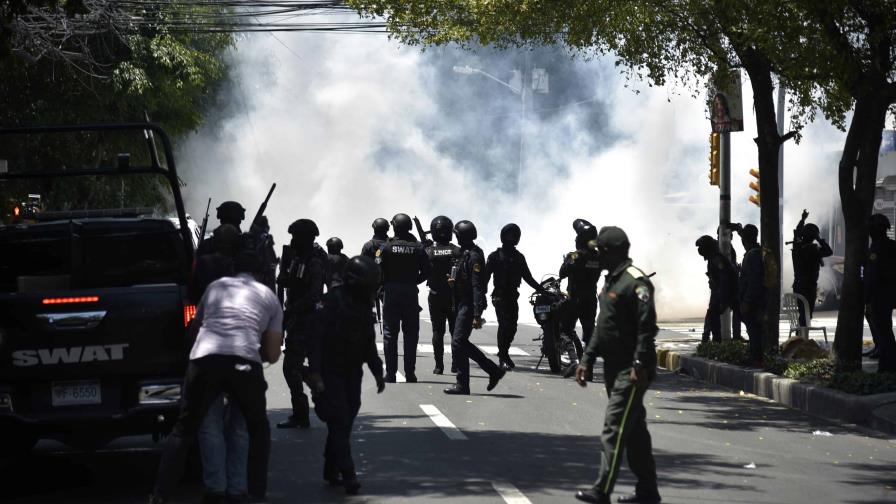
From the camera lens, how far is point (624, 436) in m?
7.62

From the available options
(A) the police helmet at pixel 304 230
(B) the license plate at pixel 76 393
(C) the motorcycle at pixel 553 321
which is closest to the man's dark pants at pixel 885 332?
(C) the motorcycle at pixel 553 321

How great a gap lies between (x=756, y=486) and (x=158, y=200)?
24719 mm

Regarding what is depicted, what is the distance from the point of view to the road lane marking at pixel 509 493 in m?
7.95

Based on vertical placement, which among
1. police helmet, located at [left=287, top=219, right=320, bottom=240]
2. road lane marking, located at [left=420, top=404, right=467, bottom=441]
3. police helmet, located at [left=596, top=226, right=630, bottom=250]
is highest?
police helmet, located at [left=287, top=219, right=320, bottom=240]

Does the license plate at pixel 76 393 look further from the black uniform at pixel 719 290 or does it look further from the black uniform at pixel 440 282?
the black uniform at pixel 719 290

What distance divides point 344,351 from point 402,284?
21.2ft

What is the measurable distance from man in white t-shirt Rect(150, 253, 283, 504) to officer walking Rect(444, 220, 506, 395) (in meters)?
5.67

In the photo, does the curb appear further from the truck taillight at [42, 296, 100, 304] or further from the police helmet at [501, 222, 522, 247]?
the truck taillight at [42, 296, 100, 304]

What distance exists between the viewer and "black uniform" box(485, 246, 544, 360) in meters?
16.0

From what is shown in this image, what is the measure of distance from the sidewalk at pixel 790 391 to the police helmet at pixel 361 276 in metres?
5.72

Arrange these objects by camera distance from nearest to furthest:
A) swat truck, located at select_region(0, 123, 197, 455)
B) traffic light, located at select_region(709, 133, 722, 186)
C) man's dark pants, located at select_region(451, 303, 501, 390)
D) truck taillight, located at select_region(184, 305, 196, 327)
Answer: swat truck, located at select_region(0, 123, 197, 455) → truck taillight, located at select_region(184, 305, 196, 327) → man's dark pants, located at select_region(451, 303, 501, 390) → traffic light, located at select_region(709, 133, 722, 186)

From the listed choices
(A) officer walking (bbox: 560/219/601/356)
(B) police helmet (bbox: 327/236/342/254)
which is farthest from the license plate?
(B) police helmet (bbox: 327/236/342/254)

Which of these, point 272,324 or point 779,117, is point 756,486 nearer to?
point 272,324

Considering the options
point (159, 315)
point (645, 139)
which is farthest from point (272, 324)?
point (645, 139)
